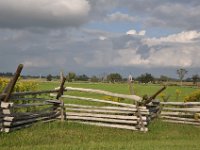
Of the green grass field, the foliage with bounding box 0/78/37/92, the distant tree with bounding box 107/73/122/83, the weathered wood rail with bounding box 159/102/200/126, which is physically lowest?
the green grass field

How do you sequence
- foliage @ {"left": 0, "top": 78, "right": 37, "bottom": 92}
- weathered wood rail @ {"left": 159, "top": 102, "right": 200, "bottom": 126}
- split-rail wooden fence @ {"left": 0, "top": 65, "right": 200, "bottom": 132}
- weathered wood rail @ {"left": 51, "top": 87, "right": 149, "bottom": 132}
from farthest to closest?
foliage @ {"left": 0, "top": 78, "right": 37, "bottom": 92}, weathered wood rail @ {"left": 159, "top": 102, "right": 200, "bottom": 126}, weathered wood rail @ {"left": 51, "top": 87, "right": 149, "bottom": 132}, split-rail wooden fence @ {"left": 0, "top": 65, "right": 200, "bottom": 132}

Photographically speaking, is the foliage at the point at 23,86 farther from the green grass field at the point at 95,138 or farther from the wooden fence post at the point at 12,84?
the wooden fence post at the point at 12,84

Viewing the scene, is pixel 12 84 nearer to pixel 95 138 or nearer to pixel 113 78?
pixel 95 138

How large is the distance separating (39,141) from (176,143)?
3515 millimetres

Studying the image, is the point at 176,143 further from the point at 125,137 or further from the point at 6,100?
the point at 6,100

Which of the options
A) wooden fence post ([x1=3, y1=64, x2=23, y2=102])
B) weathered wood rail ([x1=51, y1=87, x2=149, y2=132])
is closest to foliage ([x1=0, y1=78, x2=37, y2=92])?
weathered wood rail ([x1=51, y1=87, x2=149, y2=132])

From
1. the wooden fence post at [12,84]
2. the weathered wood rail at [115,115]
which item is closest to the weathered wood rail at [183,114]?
the weathered wood rail at [115,115]

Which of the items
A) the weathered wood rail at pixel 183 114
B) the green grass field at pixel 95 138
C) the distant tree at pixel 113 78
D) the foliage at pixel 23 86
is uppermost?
the distant tree at pixel 113 78

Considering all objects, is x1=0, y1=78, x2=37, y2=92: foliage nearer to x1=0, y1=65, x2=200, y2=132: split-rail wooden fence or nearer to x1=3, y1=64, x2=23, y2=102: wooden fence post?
x1=0, y1=65, x2=200, y2=132: split-rail wooden fence

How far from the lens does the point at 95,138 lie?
11.6 meters

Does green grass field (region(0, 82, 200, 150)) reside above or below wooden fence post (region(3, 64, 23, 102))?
below

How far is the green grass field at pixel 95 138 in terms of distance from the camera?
1009 cm

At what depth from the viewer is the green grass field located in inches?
397

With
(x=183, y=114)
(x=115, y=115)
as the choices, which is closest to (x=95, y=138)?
(x=115, y=115)
